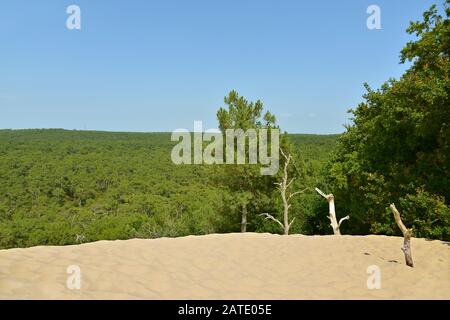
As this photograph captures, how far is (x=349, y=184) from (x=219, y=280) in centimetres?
1508

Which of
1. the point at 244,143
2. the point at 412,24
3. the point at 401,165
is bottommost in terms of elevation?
the point at 401,165

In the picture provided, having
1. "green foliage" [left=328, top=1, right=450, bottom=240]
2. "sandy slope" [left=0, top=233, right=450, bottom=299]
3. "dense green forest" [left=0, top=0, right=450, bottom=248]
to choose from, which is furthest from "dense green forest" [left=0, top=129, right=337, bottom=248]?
"sandy slope" [left=0, top=233, right=450, bottom=299]

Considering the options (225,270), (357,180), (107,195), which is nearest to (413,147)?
(357,180)

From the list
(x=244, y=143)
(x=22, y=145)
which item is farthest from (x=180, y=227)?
(x=22, y=145)

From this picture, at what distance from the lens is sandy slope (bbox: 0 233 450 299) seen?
5059 mm

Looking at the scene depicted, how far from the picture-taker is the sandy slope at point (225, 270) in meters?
5.06

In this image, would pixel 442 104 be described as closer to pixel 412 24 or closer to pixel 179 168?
pixel 412 24
